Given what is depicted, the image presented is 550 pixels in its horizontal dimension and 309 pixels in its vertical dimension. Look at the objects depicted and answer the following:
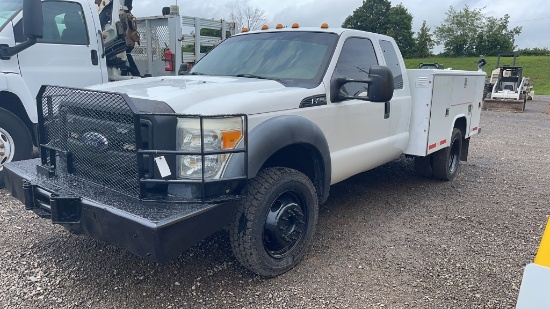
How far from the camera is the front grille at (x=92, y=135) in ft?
9.17

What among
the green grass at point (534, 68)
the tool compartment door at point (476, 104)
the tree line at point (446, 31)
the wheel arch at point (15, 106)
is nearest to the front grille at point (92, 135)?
the wheel arch at point (15, 106)

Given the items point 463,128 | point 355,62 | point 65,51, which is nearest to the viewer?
point 355,62

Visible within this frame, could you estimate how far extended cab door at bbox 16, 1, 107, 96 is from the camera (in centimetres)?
534

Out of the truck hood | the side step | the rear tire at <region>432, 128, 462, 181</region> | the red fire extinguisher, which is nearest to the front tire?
the truck hood

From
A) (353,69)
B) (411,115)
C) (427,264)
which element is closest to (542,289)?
(427,264)

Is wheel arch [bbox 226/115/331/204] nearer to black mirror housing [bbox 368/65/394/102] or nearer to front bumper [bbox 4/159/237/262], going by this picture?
front bumper [bbox 4/159/237/262]

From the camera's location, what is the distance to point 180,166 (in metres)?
2.78

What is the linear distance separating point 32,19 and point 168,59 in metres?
3.07

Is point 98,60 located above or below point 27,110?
above

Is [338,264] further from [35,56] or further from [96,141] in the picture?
[35,56]

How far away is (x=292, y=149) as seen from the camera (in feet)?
11.6

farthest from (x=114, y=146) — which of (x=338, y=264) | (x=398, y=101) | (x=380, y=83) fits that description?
(x=398, y=101)

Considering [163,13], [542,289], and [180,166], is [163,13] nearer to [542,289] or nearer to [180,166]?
[180,166]

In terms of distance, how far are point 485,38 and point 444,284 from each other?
6256cm
